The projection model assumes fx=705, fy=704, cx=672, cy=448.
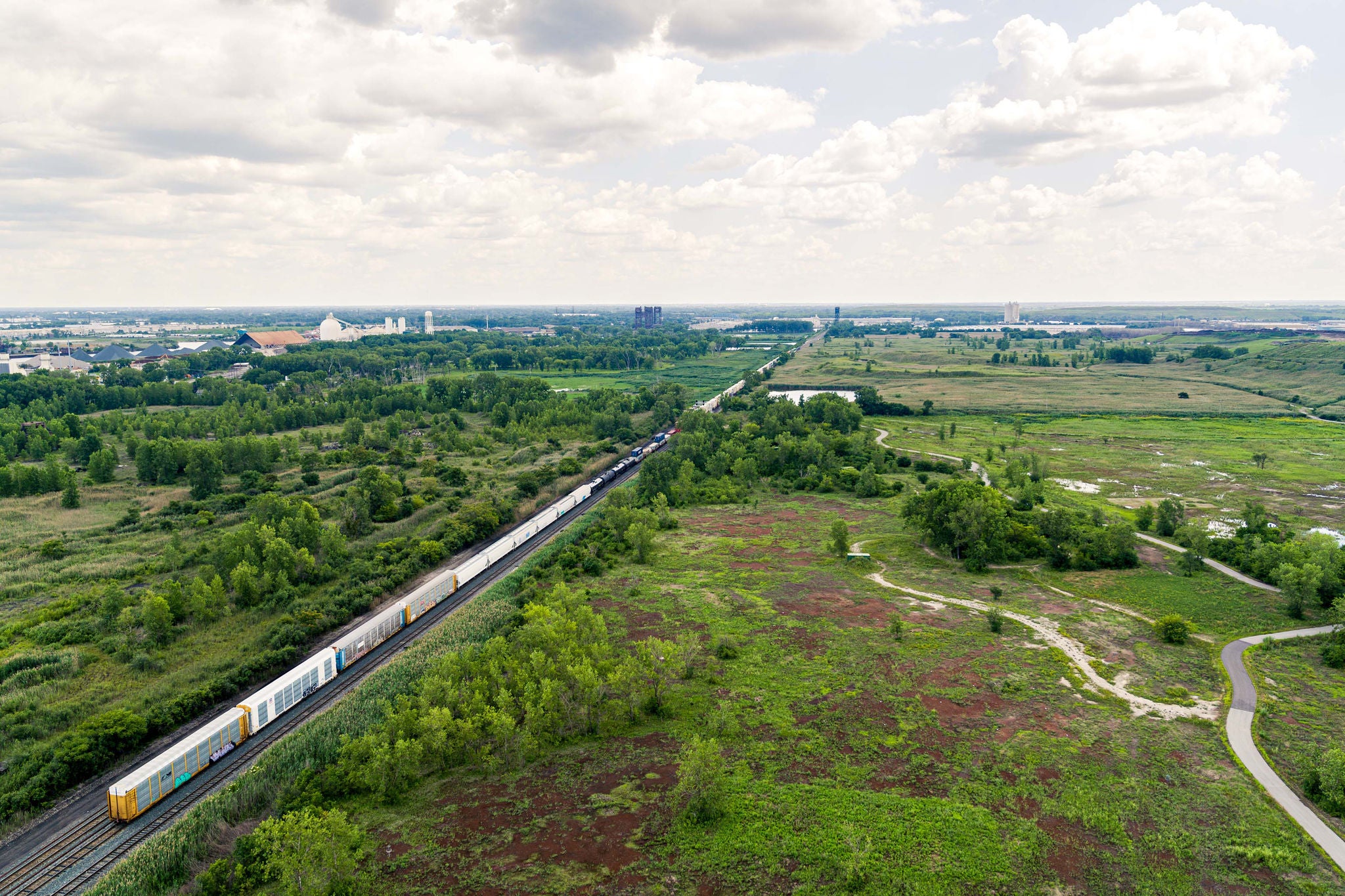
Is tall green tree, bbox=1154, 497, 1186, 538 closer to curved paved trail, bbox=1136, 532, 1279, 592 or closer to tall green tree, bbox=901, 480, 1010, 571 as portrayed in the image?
curved paved trail, bbox=1136, 532, 1279, 592

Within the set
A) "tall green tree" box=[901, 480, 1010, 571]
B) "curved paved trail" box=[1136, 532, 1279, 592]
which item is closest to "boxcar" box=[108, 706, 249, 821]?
"tall green tree" box=[901, 480, 1010, 571]

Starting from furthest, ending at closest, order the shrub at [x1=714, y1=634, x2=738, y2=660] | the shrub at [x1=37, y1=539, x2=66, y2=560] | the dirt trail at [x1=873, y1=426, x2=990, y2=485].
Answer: the dirt trail at [x1=873, y1=426, x2=990, y2=485] < the shrub at [x1=37, y1=539, x2=66, y2=560] < the shrub at [x1=714, y1=634, x2=738, y2=660]

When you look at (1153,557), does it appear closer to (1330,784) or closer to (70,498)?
(1330,784)

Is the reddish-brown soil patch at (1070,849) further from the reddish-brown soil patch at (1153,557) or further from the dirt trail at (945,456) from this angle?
the dirt trail at (945,456)

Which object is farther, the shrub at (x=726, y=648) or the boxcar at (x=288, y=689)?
the shrub at (x=726, y=648)

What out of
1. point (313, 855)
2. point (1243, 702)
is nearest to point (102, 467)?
point (313, 855)

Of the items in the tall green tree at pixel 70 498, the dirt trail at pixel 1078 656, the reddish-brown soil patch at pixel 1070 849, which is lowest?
the reddish-brown soil patch at pixel 1070 849

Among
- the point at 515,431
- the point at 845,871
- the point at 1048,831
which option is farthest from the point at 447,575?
the point at 515,431

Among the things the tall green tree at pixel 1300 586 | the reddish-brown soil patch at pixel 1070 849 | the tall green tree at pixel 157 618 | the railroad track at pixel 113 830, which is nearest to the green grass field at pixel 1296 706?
the tall green tree at pixel 1300 586
